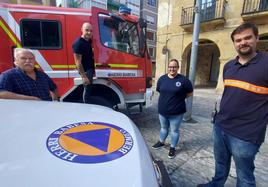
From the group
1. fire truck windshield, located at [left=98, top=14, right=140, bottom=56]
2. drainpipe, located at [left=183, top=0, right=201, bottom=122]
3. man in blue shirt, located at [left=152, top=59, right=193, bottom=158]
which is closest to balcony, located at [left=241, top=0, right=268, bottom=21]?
drainpipe, located at [left=183, top=0, right=201, bottom=122]

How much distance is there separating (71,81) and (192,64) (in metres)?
3.26

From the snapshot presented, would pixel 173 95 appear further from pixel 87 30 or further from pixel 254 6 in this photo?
pixel 254 6

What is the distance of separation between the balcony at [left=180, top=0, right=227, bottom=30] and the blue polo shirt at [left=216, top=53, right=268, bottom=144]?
8.92 metres

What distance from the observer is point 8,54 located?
11.6ft

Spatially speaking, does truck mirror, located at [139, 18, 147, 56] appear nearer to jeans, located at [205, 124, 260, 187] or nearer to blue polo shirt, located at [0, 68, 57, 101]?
blue polo shirt, located at [0, 68, 57, 101]

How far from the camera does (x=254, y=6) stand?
9.37 meters

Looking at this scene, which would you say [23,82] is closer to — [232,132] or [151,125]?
[232,132]

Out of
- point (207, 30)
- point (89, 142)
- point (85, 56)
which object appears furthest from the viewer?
point (207, 30)

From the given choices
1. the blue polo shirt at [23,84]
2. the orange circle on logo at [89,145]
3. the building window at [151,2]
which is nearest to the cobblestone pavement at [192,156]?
the orange circle on logo at [89,145]

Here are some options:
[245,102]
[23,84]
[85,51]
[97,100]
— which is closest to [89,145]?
[245,102]

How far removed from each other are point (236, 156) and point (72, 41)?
11.0ft

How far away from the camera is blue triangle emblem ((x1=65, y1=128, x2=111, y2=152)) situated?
1133mm

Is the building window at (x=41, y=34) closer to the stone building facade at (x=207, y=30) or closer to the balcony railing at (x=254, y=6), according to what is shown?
the stone building facade at (x=207, y=30)

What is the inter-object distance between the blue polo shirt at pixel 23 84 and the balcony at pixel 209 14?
30.5 feet
